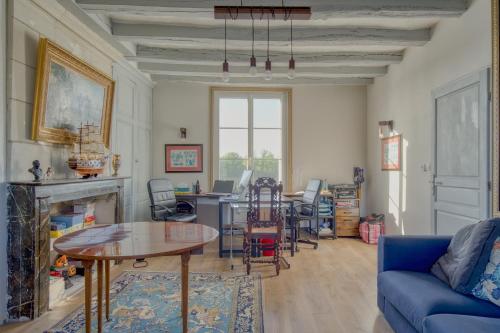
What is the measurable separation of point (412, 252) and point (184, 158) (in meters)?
4.43

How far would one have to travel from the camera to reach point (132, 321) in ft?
8.43

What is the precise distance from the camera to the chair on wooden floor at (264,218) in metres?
3.82

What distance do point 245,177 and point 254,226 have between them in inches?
45.7

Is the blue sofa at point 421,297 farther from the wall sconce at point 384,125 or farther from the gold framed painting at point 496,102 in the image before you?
the wall sconce at point 384,125

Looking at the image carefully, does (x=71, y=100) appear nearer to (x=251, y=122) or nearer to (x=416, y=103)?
(x=251, y=122)

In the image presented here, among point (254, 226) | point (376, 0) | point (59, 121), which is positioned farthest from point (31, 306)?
point (376, 0)

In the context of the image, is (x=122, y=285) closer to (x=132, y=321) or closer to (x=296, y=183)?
(x=132, y=321)

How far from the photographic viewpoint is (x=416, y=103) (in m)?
4.38

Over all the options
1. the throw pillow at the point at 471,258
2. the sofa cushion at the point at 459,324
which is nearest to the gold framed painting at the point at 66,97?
the sofa cushion at the point at 459,324

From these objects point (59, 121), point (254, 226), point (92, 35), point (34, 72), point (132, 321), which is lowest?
point (132, 321)

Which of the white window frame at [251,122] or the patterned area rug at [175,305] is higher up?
the white window frame at [251,122]

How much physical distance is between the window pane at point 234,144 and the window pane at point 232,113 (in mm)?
143

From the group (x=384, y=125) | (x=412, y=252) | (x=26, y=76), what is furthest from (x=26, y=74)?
(x=384, y=125)

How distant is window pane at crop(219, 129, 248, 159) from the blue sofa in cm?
391
